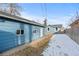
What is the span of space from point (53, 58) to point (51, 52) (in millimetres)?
356

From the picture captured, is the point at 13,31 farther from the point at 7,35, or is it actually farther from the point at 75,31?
the point at 75,31

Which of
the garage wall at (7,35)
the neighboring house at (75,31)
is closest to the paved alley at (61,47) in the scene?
the neighboring house at (75,31)

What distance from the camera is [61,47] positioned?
24.9ft

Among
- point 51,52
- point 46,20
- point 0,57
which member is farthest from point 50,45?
point 0,57

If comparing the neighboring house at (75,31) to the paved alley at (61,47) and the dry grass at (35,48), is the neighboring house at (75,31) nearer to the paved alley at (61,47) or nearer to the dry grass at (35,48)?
the paved alley at (61,47)

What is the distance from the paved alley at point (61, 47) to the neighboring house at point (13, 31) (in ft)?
4.43

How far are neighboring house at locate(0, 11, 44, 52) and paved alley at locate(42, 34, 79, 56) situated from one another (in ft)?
4.43

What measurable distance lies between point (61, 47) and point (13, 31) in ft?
8.18

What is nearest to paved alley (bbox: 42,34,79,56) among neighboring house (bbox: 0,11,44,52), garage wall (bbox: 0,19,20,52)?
neighboring house (bbox: 0,11,44,52)

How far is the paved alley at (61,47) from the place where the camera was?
24.0 feet

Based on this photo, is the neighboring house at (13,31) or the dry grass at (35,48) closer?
the dry grass at (35,48)

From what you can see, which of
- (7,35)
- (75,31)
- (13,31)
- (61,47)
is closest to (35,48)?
(61,47)

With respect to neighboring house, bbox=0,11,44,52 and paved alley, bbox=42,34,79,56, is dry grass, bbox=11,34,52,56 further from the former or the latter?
neighboring house, bbox=0,11,44,52

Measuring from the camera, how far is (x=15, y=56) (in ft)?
23.5
